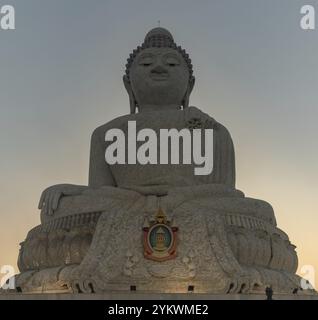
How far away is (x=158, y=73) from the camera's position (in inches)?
560

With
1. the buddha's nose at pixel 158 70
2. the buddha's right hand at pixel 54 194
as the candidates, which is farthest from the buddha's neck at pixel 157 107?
the buddha's right hand at pixel 54 194

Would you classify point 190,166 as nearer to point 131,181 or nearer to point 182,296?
point 131,181

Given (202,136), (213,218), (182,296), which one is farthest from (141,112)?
(182,296)

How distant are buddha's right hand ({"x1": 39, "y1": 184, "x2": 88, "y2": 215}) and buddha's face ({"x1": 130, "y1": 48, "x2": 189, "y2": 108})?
101 inches

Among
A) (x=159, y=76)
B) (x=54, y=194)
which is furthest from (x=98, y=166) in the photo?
(x=159, y=76)

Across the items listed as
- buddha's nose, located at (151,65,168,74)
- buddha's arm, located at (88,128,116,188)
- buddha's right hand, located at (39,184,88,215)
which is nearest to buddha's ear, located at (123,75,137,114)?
buddha's nose, located at (151,65,168,74)

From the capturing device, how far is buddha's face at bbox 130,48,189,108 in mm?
14180

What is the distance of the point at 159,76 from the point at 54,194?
3.28m

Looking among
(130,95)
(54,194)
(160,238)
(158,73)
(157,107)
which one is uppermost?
(158,73)

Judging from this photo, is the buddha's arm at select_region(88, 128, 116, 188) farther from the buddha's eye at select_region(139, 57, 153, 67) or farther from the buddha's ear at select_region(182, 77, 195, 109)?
the buddha's ear at select_region(182, 77, 195, 109)

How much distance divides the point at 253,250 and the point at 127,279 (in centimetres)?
194

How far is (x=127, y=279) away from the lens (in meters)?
10.8

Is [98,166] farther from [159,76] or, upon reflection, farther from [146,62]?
[146,62]

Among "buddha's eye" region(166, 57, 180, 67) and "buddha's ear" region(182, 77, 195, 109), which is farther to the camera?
"buddha's ear" region(182, 77, 195, 109)
